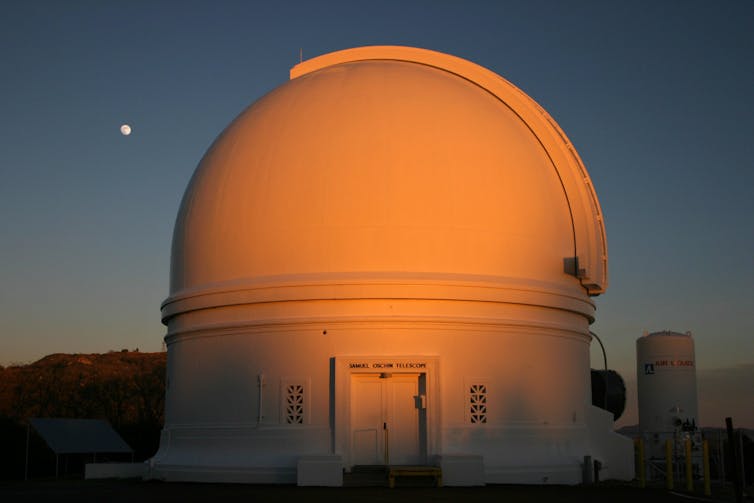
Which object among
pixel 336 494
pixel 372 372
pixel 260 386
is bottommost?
pixel 336 494

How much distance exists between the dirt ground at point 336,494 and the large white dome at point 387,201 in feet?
12.6

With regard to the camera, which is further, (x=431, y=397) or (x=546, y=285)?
(x=546, y=285)

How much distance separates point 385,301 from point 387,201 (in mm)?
1985

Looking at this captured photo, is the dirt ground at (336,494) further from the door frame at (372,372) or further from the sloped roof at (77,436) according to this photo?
the sloped roof at (77,436)

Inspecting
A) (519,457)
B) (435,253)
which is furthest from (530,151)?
(519,457)

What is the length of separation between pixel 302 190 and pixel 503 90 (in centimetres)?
598

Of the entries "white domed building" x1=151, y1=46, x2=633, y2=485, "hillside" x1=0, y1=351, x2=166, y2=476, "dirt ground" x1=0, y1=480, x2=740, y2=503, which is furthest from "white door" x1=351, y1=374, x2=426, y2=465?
"hillside" x1=0, y1=351, x2=166, y2=476

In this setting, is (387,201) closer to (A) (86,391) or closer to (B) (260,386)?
(B) (260,386)

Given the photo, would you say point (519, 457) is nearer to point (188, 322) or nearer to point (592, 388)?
point (592, 388)

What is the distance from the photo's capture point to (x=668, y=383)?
2392cm

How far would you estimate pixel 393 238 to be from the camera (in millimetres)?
17688

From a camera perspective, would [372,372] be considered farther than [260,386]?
No

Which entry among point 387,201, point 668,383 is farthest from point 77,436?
point 668,383

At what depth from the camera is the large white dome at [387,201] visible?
17.8 meters
